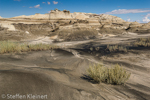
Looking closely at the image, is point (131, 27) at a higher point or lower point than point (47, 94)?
higher

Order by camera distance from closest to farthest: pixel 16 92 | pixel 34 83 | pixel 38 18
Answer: pixel 16 92 → pixel 34 83 → pixel 38 18

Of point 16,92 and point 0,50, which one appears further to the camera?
point 0,50

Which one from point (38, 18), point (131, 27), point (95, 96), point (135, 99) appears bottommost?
point (135, 99)

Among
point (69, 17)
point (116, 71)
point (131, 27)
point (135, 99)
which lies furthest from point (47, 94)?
point (131, 27)

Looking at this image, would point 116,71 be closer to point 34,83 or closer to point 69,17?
point 34,83

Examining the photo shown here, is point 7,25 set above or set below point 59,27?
above

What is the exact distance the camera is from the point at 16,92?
2361 mm

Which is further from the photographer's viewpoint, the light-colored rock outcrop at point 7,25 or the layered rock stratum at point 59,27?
the layered rock stratum at point 59,27

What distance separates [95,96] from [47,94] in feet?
3.47

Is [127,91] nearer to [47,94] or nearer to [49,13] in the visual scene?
[47,94]

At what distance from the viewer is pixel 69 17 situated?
24062 mm

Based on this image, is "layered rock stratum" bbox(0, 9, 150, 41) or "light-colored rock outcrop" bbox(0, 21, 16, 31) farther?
"layered rock stratum" bbox(0, 9, 150, 41)

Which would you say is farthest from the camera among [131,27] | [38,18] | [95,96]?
[131,27]

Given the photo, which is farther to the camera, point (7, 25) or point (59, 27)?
point (59, 27)
